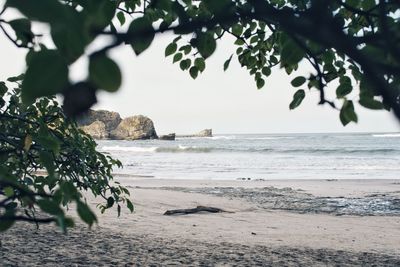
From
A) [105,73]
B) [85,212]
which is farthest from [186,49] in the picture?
[105,73]

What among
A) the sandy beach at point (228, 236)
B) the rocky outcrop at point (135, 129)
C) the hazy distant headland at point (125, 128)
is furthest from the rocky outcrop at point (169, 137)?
the sandy beach at point (228, 236)

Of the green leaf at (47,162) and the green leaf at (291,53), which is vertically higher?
the green leaf at (291,53)

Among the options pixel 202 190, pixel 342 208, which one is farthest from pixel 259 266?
pixel 202 190

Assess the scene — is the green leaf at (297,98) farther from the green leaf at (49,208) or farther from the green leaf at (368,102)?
the green leaf at (49,208)

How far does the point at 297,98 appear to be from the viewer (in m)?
1.80

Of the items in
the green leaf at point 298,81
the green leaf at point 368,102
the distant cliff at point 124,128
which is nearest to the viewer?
the green leaf at point 368,102

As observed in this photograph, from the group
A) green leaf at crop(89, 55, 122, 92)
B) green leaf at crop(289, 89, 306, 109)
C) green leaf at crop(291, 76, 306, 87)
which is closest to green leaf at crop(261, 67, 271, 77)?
green leaf at crop(289, 89, 306, 109)

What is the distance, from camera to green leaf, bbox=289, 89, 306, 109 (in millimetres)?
1801

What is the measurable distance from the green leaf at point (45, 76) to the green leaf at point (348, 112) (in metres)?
0.96

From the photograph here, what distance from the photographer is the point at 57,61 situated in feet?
2.05

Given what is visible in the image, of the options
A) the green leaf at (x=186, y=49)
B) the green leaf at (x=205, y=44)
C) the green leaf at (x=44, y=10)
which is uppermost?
the green leaf at (x=186, y=49)

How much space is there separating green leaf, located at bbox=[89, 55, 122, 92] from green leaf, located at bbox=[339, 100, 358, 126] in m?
0.92

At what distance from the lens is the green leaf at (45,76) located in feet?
1.98

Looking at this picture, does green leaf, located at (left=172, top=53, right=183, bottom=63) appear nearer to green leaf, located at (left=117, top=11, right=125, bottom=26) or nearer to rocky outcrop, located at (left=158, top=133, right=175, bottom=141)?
green leaf, located at (left=117, top=11, right=125, bottom=26)
